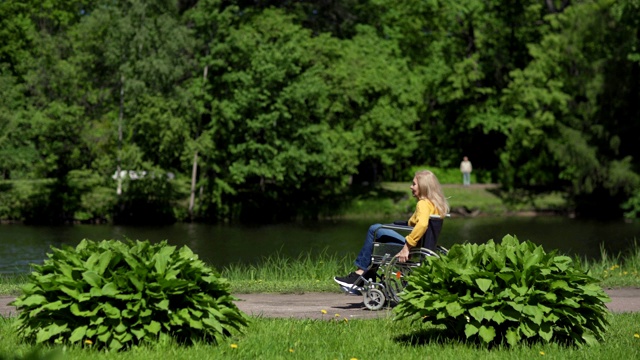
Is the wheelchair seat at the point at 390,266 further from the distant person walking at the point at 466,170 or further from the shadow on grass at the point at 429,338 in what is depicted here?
the distant person walking at the point at 466,170

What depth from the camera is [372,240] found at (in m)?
12.0

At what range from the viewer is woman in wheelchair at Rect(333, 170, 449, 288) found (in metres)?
11.4

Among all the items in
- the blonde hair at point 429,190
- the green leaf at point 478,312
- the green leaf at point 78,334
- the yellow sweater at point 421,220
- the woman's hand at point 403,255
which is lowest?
the green leaf at point 78,334

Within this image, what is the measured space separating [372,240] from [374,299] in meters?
0.71

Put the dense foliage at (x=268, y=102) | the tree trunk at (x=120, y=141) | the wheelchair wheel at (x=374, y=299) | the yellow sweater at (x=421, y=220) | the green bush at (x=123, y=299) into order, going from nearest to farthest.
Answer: the green bush at (x=123, y=299)
the yellow sweater at (x=421, y=220)
the wheelchair wheel at (x=374, y=299)
the dense foliage at (x=268, y=102)
the tree trunk at (x=120, y=141)

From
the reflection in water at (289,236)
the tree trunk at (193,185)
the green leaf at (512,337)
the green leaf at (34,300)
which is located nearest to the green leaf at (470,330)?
the green leaf at (512,337)

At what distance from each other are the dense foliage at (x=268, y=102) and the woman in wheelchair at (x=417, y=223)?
3236cm

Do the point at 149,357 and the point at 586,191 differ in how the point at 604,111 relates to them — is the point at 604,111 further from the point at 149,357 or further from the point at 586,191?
the point at 149,357

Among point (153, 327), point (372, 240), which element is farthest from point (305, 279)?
point (153, 327)

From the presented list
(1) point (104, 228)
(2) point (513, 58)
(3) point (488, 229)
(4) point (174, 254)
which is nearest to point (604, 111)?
(2) point (513, 58)

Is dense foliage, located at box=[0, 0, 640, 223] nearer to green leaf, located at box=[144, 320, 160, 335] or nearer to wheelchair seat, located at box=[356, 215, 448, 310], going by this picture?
wheelchair seat, located at box=[356, 215, 448, 310]

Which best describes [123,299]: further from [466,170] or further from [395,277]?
[466,170]

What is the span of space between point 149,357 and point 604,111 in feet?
141

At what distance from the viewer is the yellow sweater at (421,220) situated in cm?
1142
